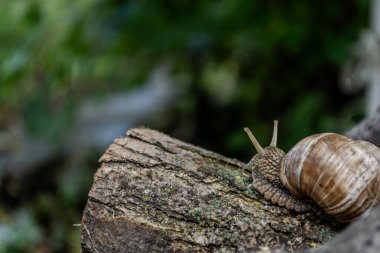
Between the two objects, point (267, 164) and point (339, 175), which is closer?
point (339, 175)

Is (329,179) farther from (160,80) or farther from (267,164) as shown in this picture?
(160,80)

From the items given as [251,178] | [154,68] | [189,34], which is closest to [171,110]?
[154,68]

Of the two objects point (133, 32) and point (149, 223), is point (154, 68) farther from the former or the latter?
point (149, 223)

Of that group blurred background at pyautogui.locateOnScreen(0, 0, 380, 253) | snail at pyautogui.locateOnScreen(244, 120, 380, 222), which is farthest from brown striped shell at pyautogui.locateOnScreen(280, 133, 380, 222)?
blurred background at pyautogui.locateOnScreen(0, 0, 380, 253)

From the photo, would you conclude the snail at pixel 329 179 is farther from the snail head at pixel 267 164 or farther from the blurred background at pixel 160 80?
the blurred background at pixel 160 80

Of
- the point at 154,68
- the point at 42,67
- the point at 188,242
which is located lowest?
the point at 188,242

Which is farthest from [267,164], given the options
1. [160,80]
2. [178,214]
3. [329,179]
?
[160,80]

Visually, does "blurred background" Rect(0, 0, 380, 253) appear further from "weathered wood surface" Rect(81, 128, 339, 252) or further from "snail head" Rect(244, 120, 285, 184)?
→ "weathered wood surface" Rect(81, 128, 339, 252)
